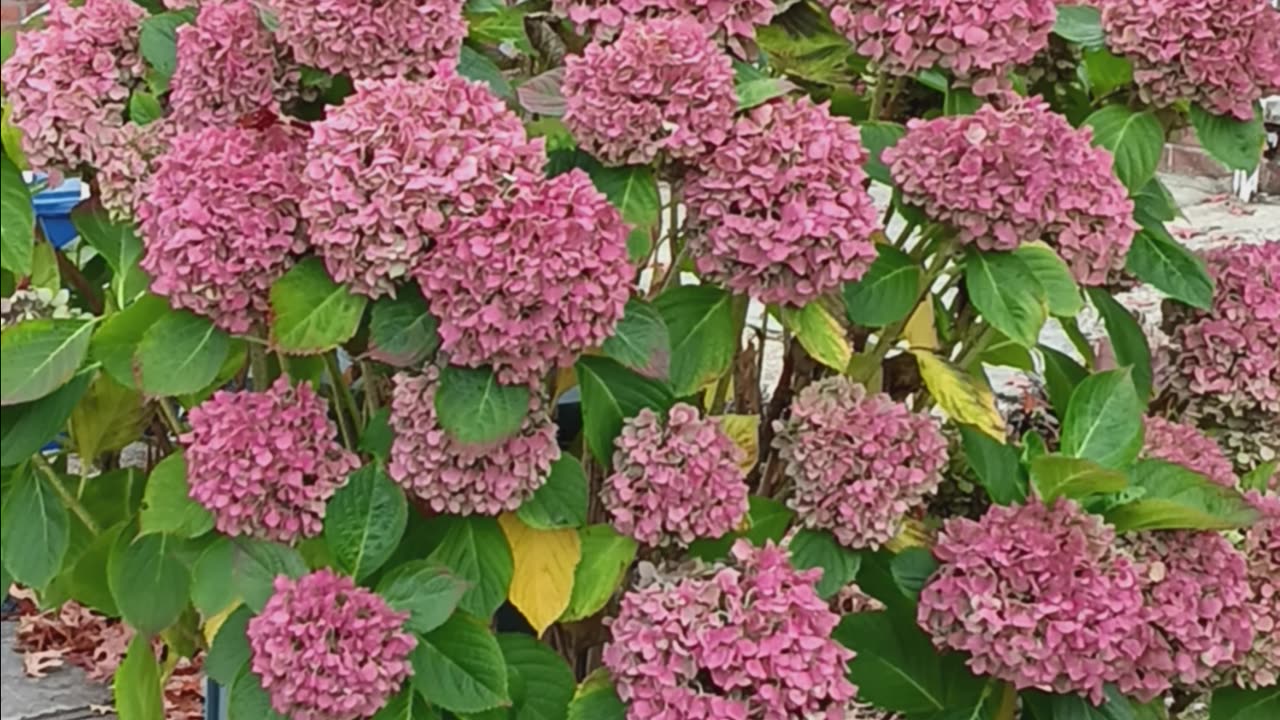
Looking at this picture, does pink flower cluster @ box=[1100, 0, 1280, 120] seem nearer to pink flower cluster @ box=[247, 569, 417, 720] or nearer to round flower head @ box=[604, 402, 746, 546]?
round flower head @ box=[604, 402, 746, 546]

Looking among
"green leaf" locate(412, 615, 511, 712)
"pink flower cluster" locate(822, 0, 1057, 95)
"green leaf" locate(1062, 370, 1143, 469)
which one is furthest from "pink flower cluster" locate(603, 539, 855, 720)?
"pink flower cluster" locate(822, 0, 1057, 95)

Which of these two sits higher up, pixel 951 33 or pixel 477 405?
pixel 951 33

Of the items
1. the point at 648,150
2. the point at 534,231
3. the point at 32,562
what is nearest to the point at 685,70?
the point at 648,150

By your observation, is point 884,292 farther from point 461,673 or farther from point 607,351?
point 461,673

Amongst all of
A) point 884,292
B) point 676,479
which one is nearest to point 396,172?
point 676,479

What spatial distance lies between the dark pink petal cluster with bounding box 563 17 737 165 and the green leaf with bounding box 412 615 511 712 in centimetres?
41

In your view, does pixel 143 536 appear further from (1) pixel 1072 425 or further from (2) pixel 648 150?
(1) pixel 1072 425

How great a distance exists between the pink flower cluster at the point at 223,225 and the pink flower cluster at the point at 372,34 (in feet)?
0.34

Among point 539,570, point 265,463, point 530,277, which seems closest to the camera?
point 530,277

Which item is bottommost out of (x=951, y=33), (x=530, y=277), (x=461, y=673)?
(x=461, y=673)

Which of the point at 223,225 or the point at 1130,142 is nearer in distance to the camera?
the point at 223,225

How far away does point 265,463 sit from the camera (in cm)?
130

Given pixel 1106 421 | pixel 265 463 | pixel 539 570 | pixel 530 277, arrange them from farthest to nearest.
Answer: pixel 1106 421
pixel 539 570
pixel 265 463
pixel 530 277

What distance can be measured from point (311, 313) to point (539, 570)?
305 mm
